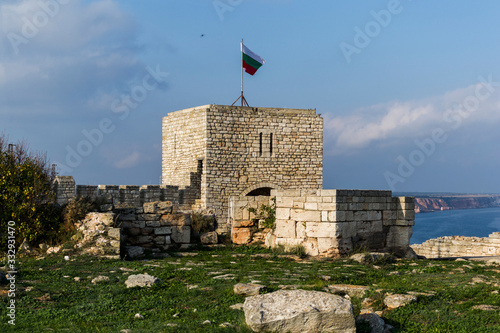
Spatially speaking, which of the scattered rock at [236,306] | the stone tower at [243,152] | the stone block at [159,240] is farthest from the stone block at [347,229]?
the stone tower at [243,152]

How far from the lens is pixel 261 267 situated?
9.36 metres

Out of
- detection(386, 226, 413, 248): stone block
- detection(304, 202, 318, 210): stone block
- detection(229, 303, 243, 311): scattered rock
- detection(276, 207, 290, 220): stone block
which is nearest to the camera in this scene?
detection(229, 303, 243, 311): scattered rock

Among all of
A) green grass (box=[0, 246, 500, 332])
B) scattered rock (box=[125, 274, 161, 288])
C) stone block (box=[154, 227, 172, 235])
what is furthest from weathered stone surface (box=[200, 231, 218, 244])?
scattered rock (box=[125, 274, 161, 288])

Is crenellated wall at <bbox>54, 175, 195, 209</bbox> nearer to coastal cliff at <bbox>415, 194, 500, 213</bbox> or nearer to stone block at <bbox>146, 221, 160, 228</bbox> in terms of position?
stone block at <bbox>146, 221, 160, 228</bbox>

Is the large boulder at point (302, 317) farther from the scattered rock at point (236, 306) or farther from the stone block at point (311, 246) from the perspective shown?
the stone block at point (311, 246)

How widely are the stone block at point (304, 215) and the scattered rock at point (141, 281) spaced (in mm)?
4617

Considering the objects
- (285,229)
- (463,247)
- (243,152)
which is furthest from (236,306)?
(463,247)

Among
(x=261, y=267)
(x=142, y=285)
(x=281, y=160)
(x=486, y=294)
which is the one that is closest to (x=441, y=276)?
(x=486, y=294)

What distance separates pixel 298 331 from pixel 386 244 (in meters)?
7.82

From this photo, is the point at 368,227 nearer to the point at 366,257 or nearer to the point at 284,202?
the point at 366,257

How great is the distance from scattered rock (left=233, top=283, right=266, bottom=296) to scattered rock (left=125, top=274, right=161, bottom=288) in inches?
58.8

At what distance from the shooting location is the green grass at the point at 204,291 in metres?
5.75

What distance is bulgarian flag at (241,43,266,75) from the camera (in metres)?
25.1

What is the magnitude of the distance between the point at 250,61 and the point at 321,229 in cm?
1584
